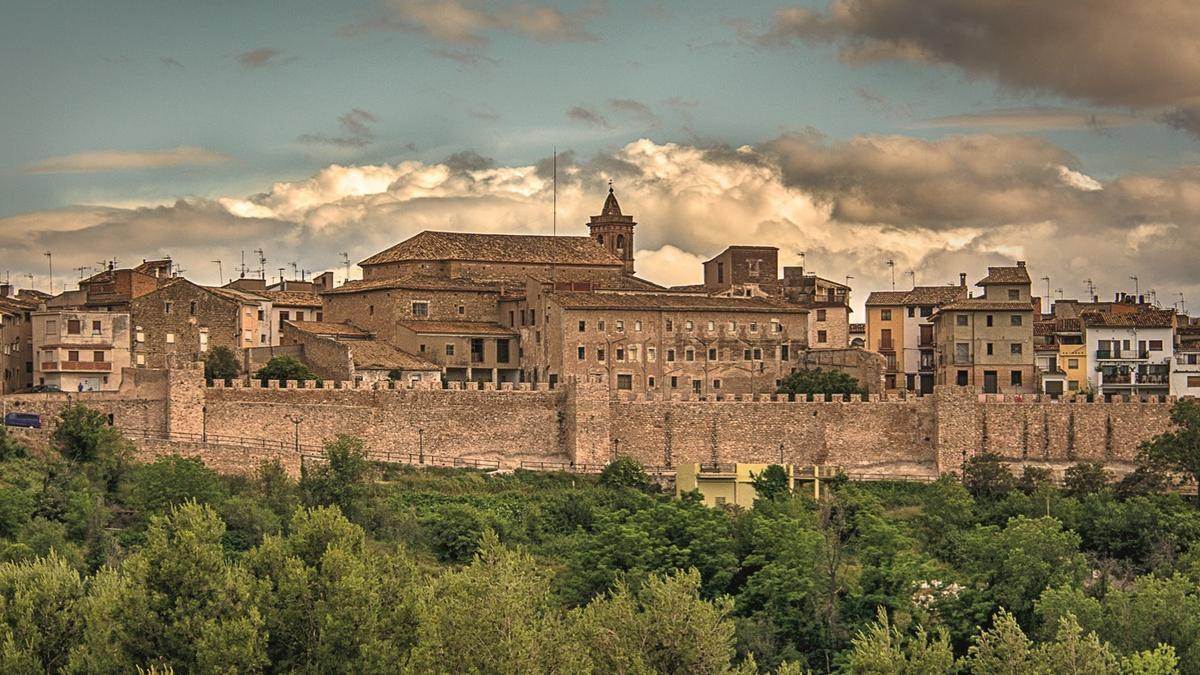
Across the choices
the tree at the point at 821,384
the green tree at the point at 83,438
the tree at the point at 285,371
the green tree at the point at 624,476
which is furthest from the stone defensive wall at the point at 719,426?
the green tree at the point at 83,438

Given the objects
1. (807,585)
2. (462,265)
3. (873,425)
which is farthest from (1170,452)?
(462,265)

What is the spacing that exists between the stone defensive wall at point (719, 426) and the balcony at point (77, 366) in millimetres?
5747

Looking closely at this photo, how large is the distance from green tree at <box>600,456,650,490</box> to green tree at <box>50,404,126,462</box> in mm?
10847

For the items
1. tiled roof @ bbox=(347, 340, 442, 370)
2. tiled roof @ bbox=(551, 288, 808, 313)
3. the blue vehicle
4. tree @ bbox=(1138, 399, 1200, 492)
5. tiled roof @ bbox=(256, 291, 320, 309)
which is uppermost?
tiled roof @ bbox=(256, 291, 320, 309)

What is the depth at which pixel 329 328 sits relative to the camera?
187 ft

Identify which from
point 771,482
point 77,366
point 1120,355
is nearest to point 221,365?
point 77,366

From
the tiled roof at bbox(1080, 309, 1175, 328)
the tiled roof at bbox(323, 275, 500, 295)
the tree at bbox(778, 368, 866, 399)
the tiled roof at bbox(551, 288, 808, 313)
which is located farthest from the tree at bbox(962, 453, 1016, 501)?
the tiled roof at bbox(323, 275, 500, 295)

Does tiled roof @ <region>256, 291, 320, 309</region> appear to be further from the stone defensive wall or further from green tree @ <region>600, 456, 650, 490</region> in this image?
green tree @ <region>600, 456, 650, 490</region>

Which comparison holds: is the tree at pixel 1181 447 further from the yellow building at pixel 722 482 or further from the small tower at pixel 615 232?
the small tower at pixel 615 232

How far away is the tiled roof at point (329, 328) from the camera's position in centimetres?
5573

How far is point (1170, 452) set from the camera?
50062 mm

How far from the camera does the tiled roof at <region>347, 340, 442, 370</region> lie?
53188 millimetres

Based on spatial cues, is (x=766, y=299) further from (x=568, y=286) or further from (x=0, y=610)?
(x=0, y=610)

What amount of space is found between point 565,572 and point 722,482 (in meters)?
7.01
